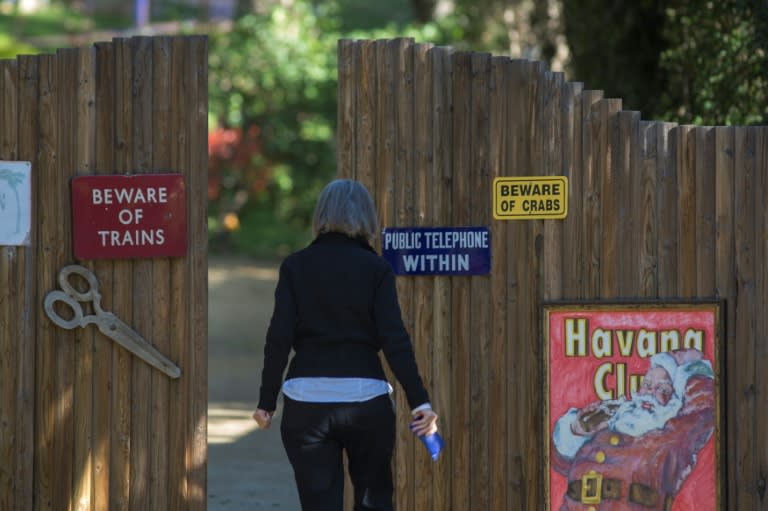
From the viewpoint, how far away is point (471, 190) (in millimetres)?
6758

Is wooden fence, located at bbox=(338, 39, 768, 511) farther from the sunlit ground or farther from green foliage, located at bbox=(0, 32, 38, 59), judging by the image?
green foliage, located at bbox=(0, 32, 38, 59)

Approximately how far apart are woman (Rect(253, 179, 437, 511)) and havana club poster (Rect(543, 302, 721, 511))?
1537mm

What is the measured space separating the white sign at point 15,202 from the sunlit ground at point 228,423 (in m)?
4.08

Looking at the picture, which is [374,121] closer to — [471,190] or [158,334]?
[471,190]

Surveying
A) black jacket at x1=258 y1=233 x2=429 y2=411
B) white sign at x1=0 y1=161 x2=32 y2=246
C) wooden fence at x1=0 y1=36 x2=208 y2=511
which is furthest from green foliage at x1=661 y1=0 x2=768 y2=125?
white sign at x1=0 y1=161 x2=32 y2=246

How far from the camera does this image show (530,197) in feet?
22.0

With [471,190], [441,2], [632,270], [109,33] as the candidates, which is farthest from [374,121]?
[109,33]

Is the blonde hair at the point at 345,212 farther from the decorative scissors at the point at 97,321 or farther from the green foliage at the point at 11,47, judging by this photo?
the green foliage at the point at 11,47

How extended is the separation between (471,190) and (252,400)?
6682 millimetres

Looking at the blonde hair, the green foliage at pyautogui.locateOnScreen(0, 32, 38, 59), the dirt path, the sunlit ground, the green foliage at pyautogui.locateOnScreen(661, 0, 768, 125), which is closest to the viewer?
the blonde hair

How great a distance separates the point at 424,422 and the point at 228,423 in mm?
6454

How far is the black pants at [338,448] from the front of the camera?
5.24 m

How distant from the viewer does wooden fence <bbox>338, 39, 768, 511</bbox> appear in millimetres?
6664

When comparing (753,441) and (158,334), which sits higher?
(158,334)
